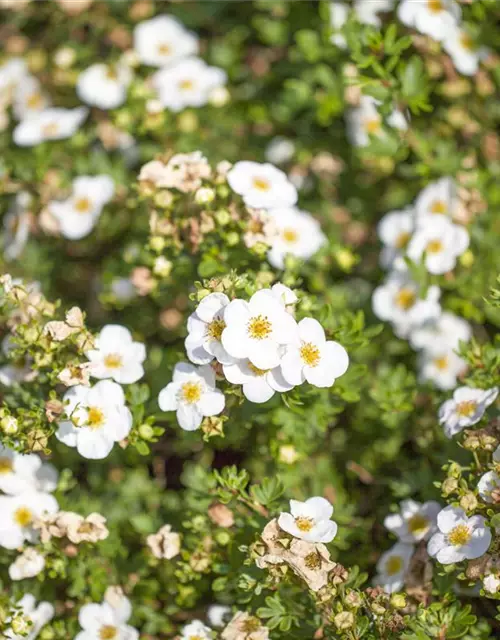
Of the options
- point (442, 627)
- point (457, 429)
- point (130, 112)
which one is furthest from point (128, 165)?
point (442, 627)

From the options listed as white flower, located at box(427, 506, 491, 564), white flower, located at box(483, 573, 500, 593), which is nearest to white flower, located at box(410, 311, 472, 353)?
white flower, located at box(427, 506, 491, 564)

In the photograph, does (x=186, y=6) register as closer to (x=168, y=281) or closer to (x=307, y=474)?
(x=168, y=281)

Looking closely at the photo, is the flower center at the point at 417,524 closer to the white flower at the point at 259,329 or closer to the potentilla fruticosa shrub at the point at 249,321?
the potentilla fruticosa shrub at the point at 249,321

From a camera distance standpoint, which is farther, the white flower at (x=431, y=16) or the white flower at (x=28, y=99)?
the white flower at (x=28, y=99)

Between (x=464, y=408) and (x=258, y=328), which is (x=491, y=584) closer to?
(x=464, y=408)

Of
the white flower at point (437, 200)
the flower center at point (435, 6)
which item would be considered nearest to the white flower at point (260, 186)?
the white flower at point (437, 200)

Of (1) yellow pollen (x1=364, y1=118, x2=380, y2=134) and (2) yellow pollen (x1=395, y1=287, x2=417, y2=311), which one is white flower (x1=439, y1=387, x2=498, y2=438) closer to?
(2) yellow pollen (x1=395, y1=287, x2=417, y2=311)

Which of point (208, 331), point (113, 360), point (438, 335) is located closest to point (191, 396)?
point (208, 331)
